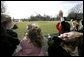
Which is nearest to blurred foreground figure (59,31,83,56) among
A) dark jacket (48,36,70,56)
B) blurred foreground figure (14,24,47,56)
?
dark jacket (48,36,70,56)

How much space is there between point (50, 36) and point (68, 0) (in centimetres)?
51

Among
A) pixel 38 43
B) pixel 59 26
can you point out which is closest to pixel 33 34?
pixel 38 43

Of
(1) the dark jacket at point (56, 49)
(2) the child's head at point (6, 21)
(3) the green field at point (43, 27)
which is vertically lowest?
(1) the dark jacket at point (56, 49)

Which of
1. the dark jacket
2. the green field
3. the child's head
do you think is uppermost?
the child's head

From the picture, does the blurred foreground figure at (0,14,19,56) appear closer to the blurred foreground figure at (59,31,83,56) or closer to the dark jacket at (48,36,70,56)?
the dark jacket at (48,36,70,56)

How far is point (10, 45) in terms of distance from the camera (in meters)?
3.40

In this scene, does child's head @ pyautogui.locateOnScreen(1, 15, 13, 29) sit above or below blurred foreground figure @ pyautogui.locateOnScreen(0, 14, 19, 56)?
above

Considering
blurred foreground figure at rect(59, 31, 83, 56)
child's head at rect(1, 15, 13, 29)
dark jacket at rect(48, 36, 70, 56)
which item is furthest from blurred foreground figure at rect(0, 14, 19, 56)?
blurred foreground figure at rect(59, 31, 83, 56)

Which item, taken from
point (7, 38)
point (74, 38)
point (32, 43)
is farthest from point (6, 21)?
point (74, 38)

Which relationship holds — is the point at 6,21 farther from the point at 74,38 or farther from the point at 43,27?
the point at 74,38

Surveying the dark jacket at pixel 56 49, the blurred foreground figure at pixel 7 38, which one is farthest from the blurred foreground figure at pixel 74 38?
the blurred foreground figure at pixel 7 38

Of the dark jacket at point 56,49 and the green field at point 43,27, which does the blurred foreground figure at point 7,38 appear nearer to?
the green field at point 43,27

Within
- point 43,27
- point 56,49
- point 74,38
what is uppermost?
point 43,27

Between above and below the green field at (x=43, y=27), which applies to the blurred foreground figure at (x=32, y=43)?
below
